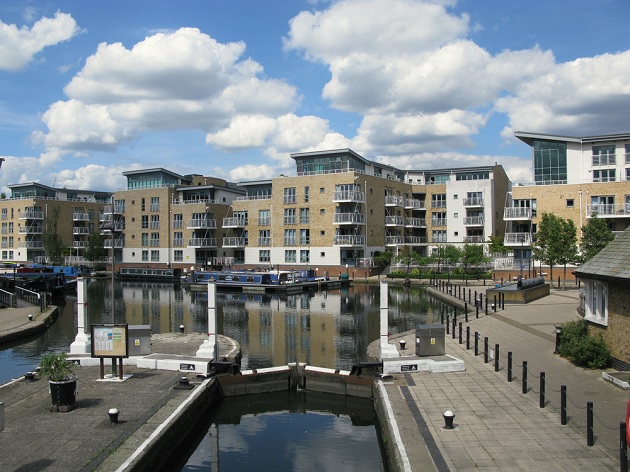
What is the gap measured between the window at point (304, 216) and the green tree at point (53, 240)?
4036cm

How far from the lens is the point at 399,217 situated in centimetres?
7406

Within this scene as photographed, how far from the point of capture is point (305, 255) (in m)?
69.8

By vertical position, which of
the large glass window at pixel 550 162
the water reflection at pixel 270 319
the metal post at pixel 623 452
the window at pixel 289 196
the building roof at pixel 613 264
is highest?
the large glass window at pixel 550 162

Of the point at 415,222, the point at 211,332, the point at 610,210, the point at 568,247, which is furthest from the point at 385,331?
the point at 415,222

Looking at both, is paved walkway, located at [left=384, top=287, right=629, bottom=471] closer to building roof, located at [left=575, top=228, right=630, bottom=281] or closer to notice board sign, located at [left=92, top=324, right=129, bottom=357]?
building roof, located at [left=575, top=228, right=630, bottom=281]

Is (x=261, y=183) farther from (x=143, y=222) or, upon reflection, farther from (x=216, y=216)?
(x=143, y=222)

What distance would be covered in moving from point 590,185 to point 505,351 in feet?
140

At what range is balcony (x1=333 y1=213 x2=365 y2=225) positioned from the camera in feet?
218

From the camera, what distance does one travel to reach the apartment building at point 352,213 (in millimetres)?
67938

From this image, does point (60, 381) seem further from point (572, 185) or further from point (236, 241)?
point (236, 241)

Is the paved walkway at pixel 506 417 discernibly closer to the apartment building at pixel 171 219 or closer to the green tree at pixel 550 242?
the green tree at pixel 550 242

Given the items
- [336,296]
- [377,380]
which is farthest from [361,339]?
[336,296]

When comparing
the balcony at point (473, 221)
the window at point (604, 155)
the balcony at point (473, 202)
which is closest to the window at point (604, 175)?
the window at point (604, 155)

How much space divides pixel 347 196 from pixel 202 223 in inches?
892
